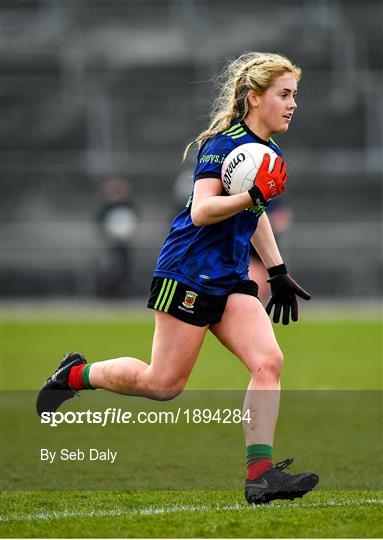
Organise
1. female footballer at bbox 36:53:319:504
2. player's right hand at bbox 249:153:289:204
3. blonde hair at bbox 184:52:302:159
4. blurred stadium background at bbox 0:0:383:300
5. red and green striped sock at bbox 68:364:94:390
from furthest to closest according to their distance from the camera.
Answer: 1. blurred stadium background at bbox 0:0:383:300
2. red and green striped sock at bbox 68:364:94:390
3. blonde hair at bbox 184:52:302:159
4. female footballer at bbox 36:53:319:504
5. player's right hand at bbox 249:153:289:204

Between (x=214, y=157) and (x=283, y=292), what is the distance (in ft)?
3.11

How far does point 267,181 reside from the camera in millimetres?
5598

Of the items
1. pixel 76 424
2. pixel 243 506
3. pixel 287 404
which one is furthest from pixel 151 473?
pixel 287 404

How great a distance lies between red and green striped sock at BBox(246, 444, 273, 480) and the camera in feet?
18.5

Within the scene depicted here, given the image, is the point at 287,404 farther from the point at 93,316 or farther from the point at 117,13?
the point at 117,13

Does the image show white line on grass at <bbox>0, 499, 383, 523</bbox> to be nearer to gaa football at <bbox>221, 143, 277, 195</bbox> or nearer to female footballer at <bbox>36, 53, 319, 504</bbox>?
female footballer at <bbox>36, 53, 319, 504</bbox>

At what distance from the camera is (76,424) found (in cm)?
898

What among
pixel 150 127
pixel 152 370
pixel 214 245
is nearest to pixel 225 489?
pixel 152 370

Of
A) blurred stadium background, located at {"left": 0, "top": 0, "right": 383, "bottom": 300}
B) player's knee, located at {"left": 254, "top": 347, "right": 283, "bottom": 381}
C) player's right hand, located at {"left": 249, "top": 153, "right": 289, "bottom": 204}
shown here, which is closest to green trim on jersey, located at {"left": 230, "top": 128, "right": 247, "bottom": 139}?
player's right hand, located at {"left": 249, "top": 153, "right": 289, "bottom": 204}

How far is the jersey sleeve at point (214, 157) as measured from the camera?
5812mm

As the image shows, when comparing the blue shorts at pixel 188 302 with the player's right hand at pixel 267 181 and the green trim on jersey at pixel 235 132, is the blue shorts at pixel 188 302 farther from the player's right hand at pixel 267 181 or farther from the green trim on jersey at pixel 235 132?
the green trim on jersey at pixel 235 132

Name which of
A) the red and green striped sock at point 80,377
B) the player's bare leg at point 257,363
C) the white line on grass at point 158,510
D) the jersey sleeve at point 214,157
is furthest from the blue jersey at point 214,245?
the white line on grass at point 158,510

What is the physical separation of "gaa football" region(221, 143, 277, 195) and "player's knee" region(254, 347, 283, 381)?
0.78 metres

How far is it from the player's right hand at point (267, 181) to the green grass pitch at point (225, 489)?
1.40 m
